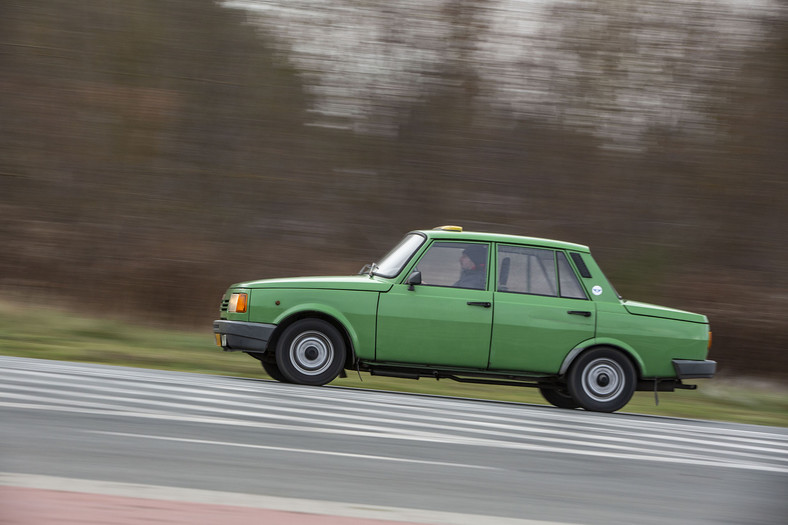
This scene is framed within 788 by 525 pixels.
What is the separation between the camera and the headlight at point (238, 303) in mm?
10570

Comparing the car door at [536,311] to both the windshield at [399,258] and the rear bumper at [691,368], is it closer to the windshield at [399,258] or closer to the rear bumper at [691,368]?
the windshield at [399,258]

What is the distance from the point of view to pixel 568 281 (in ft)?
36.3

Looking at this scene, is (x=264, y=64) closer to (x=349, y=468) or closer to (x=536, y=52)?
(x=536, y=52)

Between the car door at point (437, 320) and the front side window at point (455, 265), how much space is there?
0.01m

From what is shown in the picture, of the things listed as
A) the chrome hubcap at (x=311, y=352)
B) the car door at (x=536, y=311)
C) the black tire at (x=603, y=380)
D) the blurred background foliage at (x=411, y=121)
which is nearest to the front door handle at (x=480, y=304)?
the car door at (x=536, y=311)

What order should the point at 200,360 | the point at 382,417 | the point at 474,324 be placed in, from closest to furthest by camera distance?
the point at 382,417 → the point at 474,324 → the point at 200,360

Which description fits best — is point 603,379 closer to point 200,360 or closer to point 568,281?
A: point 568,281

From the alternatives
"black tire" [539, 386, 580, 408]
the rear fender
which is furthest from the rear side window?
"black tire" [539, 386, 580, 408]

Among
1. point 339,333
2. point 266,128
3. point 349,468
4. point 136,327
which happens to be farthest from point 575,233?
point 349,468

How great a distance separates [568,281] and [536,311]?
0.57 m

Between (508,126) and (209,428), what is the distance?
60.0 ft

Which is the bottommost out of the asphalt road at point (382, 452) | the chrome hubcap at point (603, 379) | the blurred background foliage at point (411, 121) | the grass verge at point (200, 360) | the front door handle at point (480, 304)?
the grass verge at point (200, 360)

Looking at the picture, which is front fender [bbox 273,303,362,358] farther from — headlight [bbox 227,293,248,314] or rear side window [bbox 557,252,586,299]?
rear side window [bbox 557,252,586,299]

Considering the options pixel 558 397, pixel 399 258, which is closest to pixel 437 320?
pixel 399 258
